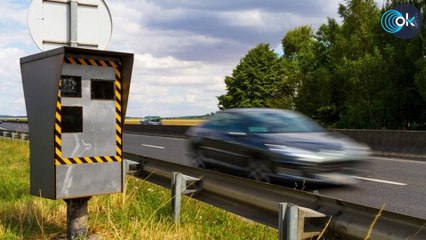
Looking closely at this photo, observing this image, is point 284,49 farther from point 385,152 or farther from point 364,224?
point 364,224

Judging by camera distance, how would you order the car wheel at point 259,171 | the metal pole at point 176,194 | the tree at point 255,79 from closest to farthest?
the metal pole at point 176,194, the car wheel at point 259,171, the tree at point 255,79

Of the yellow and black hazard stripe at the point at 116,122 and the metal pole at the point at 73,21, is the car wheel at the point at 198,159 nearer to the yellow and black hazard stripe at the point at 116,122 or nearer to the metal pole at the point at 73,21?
the metal pole at the point at 73,21

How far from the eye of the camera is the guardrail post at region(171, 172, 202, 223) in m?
5.57

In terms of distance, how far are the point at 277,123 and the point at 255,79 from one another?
186 feet

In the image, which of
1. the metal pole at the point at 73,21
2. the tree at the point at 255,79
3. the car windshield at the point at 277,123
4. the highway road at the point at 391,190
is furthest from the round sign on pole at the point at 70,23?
the tree at the point at 255,79

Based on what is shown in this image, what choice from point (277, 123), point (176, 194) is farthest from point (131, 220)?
point (277, 123)

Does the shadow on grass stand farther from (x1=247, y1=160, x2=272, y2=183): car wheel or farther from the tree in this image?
the tree

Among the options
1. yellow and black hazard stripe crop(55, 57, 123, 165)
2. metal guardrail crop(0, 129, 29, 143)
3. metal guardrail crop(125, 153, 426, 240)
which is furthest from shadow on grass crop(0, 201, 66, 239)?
metal guardrail crop(0, 129, 29, 143)

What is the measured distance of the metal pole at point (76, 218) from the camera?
4.61 meters

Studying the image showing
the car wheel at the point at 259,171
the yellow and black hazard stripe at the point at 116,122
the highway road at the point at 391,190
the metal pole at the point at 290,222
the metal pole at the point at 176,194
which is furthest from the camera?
the car wheel at the point at 259,171

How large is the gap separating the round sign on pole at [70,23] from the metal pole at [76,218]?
1731 millimetres

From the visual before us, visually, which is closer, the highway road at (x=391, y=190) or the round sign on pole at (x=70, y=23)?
the round sign on pole at (x=70, y=23)

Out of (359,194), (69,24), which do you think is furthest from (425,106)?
(69,24)

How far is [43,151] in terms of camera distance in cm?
448
